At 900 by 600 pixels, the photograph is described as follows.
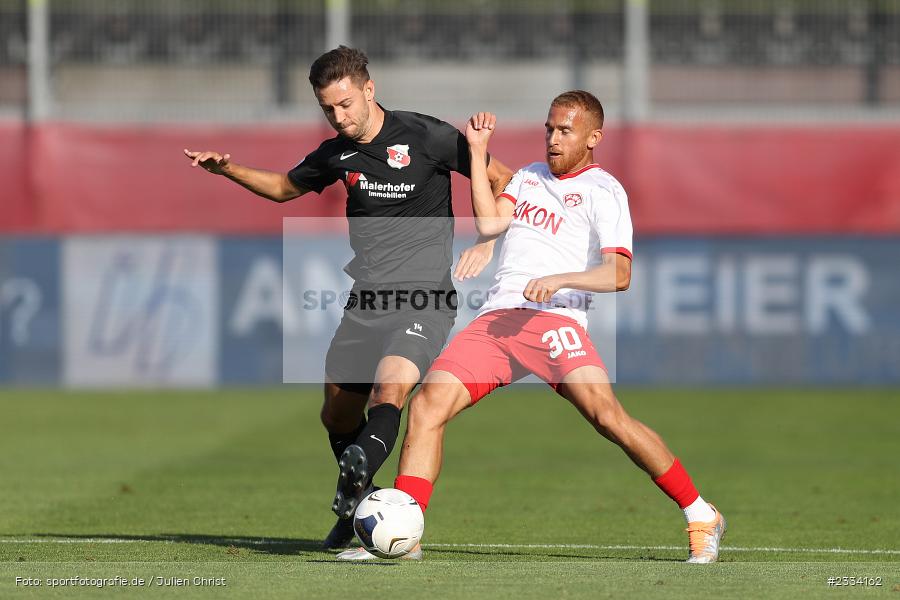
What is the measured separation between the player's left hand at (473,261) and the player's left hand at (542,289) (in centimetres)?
50

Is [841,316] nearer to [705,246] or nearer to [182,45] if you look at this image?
[705,246]

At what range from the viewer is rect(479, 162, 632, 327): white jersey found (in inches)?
269

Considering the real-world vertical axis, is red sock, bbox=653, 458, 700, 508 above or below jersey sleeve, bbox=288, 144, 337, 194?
below

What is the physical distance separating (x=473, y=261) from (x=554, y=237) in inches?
17.0

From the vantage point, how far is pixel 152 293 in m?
19.5

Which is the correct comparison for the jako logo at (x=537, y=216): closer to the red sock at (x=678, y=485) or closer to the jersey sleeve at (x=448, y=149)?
the jersey sleeve at (x=448, y=149)

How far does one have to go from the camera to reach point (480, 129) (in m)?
6.88

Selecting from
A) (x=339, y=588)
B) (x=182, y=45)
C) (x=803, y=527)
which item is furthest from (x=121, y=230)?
(x=339, y=588)

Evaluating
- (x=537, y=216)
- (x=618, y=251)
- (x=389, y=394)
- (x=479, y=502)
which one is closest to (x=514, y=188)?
(x=537, y=216)

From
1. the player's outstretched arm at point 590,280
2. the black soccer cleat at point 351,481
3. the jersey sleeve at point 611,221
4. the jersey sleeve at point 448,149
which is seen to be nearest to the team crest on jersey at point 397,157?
the jersey sleeve at point 448,149

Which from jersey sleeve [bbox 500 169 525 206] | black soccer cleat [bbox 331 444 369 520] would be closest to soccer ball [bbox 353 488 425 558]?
black soccer cleat [bbox 331 444 369 520]

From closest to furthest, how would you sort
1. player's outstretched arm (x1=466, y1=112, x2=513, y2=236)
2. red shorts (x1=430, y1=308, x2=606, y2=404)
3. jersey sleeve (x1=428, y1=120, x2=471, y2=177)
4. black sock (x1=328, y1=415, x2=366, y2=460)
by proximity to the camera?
red shorts (x1=430, y1=308, x2=606, y2=404), player's outstretched arm (x1=466, y1=112, x2=513, y2=236), jersey sleeve (x1=428, y1=120, x2=471, y2=177), black sock (x1=328, y1=415, x2=366, y2=460)

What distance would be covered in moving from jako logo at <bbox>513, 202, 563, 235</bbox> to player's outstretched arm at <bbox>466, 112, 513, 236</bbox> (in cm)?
6

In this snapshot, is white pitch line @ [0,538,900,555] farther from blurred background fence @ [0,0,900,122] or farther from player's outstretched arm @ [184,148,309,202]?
blurred background fence @ [0,0,900,122]
